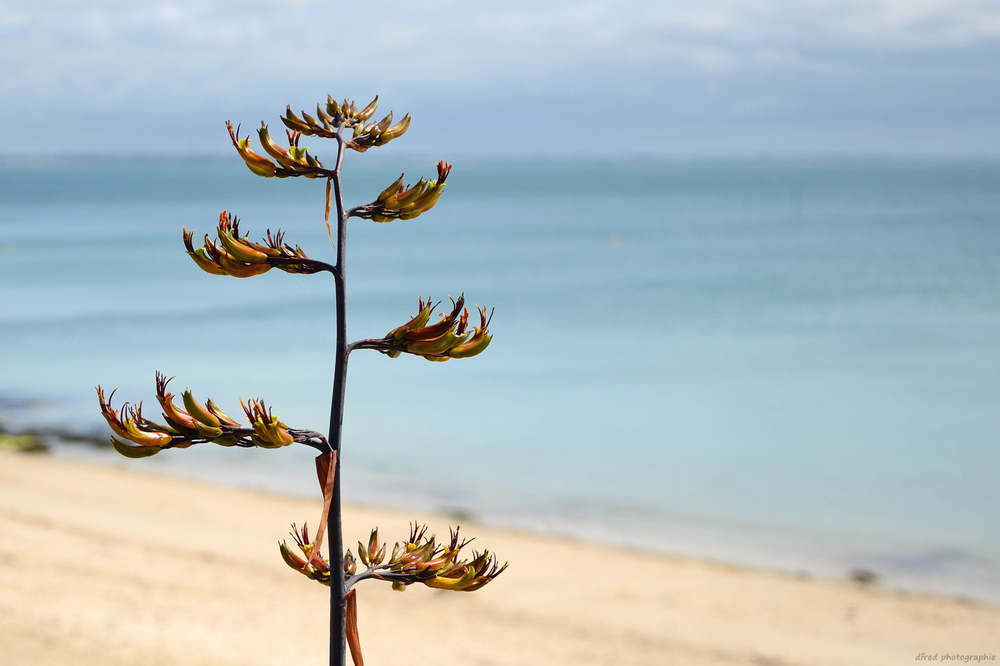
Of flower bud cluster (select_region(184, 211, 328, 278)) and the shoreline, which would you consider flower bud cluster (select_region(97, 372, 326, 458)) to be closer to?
flower bud cluster (select_region(184, 211, 328, 278))

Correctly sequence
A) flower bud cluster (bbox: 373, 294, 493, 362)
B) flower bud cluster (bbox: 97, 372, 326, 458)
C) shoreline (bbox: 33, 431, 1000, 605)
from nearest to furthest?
flower bud cluster (bbox: 97, 372, 326, 458)
flower bud cluster (bbox: 373, 294, 493, 362)
shoreline (bbox: 33, 431, 1000, 605)

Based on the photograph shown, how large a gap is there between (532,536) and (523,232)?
66.8 metres

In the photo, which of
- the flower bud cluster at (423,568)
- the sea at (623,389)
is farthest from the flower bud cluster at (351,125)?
the sea at (623,389)

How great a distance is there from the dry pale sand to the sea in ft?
3.04

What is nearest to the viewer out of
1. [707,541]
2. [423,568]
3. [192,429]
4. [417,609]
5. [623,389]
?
[192,429]

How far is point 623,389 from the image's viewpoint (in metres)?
24.3

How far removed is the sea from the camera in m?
15.2

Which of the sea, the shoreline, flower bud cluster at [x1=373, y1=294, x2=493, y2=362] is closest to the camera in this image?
flower bud cluster at [x1=373, y1=294, x2=493, y2=362]

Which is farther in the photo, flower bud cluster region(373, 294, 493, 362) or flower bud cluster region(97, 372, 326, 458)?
flower bud cluster region(373, 294, 493, 362)

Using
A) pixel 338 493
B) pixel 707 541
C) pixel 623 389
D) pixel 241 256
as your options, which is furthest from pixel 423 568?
pixel 623 389

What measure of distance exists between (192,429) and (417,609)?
29.7ft

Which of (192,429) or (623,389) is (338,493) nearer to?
(192,429)

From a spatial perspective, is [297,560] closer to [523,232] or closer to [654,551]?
[654,551]

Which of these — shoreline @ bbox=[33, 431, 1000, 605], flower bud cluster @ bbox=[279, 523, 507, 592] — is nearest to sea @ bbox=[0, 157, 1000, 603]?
shoreline @ bbox=[33, 431, 1000, 605]
